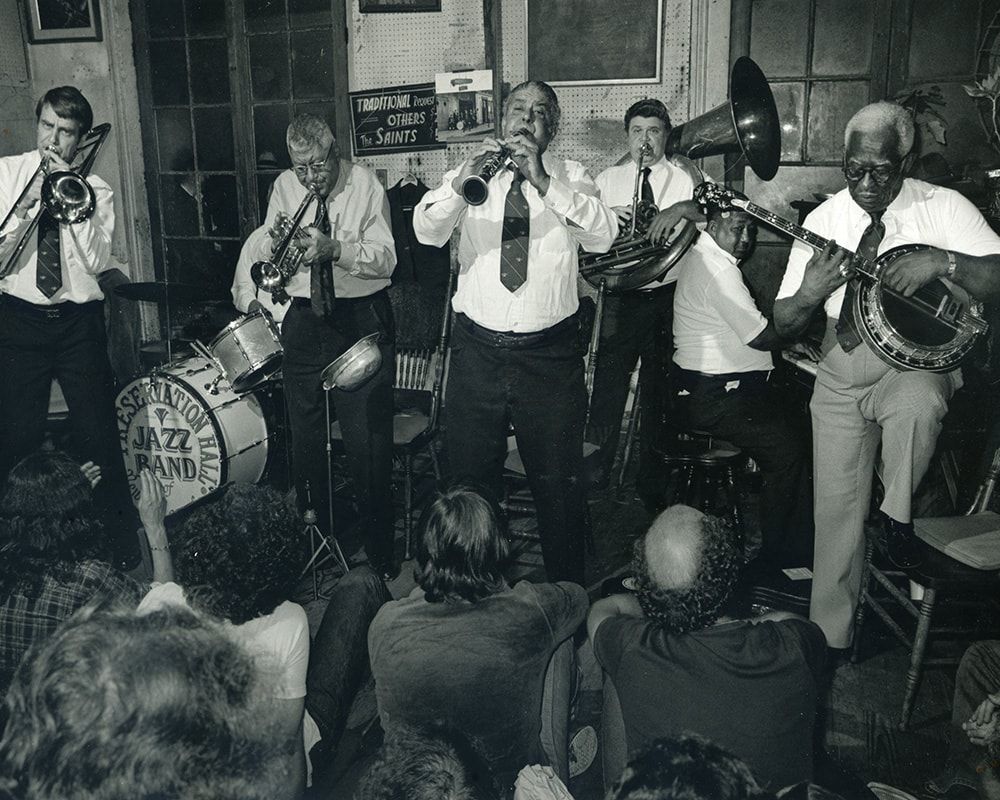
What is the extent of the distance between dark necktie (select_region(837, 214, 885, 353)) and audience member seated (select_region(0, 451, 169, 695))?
278 centimetres

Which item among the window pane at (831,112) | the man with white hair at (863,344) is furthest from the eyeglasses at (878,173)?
the window pane at (831,112)

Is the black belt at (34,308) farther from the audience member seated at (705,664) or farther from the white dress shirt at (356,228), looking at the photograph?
the audience member seated at (705,664)

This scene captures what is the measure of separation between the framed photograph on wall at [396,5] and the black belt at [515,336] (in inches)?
141

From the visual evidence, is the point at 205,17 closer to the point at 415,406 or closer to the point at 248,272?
the point at 248,272

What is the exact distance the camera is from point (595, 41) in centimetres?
602

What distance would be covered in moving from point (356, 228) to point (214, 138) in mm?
3407

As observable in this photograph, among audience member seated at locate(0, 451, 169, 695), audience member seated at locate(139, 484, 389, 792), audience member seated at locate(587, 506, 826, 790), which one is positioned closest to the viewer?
audience member seated at locate(587, 506, 826, 790)

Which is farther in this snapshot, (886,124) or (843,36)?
(843,36)

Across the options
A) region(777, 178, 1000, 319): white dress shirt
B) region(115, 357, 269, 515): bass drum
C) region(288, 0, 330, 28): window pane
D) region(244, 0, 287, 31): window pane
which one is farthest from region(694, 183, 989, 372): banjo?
region(244, 0, 287, 31): window pane

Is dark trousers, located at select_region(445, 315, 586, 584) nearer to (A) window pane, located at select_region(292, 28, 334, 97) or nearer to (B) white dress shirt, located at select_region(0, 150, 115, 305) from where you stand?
(B) white dress shirt, located at select_region(0, 150, 115, 305)

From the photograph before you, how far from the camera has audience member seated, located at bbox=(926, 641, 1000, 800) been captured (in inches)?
95.0

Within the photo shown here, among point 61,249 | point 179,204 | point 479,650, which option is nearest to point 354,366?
point 61,249

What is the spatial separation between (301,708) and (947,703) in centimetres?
252

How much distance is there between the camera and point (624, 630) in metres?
2.21
